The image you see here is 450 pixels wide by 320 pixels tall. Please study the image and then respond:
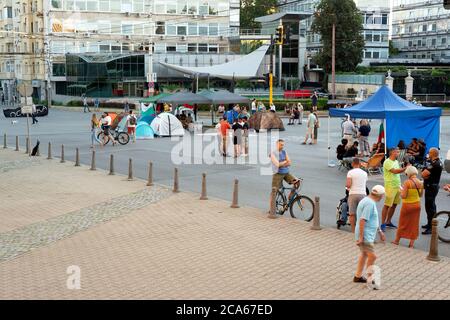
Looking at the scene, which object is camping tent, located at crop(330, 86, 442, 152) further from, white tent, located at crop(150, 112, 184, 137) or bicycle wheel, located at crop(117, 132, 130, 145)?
white tent, located at crop(150, 112, 184, 137)

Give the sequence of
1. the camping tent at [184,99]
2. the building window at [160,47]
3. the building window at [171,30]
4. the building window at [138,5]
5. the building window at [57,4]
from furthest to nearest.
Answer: the building window at [171,30] → the building window at [160,47] → the building window at [138,5] → the building window at [57,4] → the camping tent at [184,99]

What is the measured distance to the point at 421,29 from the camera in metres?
92.8

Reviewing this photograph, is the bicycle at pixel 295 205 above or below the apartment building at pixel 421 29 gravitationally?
below

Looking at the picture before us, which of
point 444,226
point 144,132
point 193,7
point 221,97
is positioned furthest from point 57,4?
point 444,226

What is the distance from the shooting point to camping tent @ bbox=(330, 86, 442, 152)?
68.0ft

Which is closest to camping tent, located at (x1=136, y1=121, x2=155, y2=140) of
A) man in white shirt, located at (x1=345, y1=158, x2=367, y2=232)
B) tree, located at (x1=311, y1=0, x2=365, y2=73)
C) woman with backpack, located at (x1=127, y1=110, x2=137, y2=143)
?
woman with backpack, located at (x1=127, y1=110, x2=137, y2=143)

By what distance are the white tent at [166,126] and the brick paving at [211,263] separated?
750 inches

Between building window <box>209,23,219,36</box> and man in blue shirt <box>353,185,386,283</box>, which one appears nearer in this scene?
man in blue shirt <box>353,185,386,283</box>

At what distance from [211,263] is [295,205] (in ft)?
13.7

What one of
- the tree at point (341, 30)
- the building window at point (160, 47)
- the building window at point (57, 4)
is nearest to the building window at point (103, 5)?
the building window at point (57, 4)

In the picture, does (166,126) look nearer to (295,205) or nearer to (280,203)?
(280,203)

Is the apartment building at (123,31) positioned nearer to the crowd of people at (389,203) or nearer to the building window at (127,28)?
the building window at (127,28)

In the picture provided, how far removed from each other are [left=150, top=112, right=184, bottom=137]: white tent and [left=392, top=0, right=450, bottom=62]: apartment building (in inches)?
2358

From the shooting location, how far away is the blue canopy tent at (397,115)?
2073 cm
